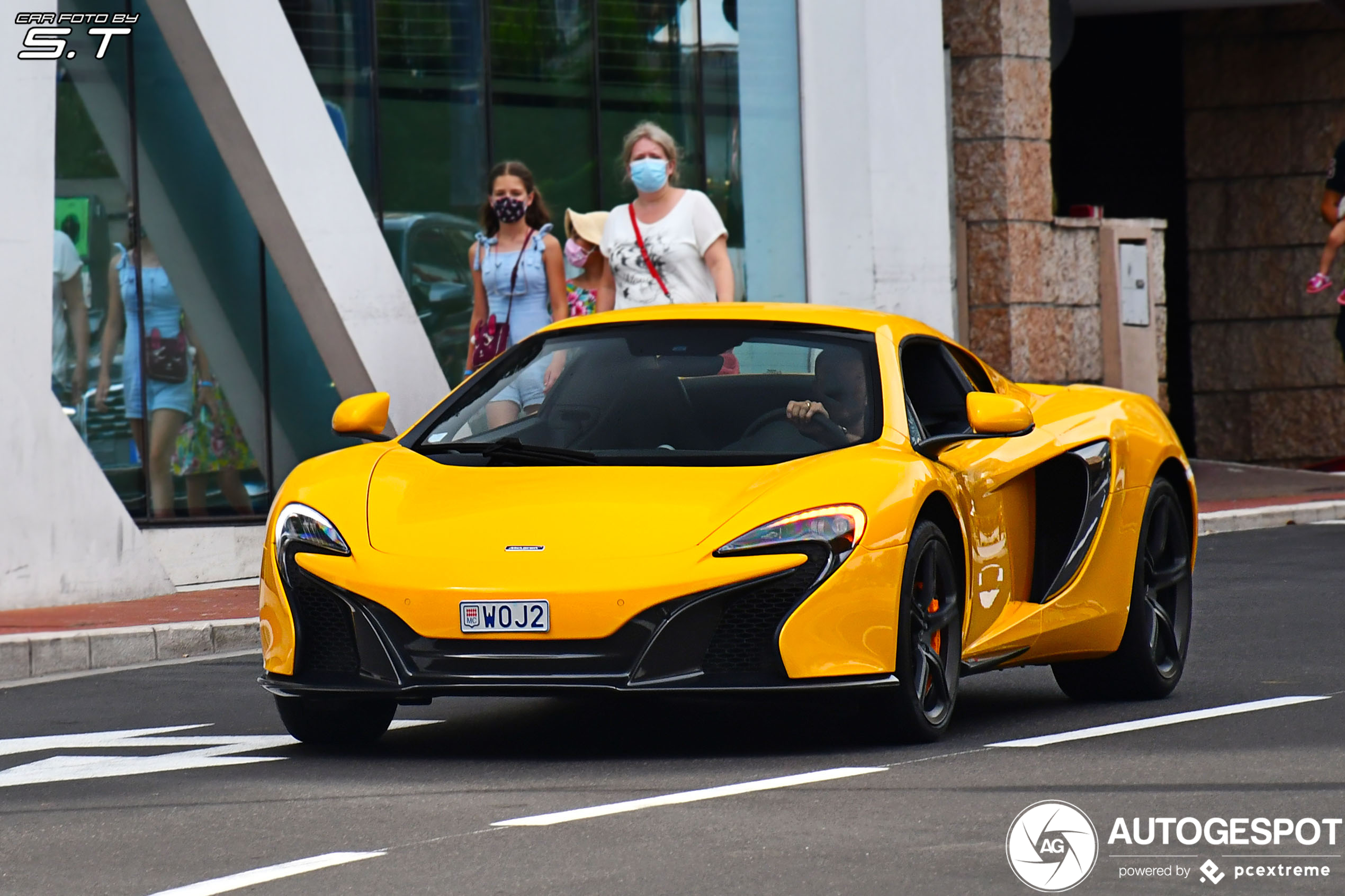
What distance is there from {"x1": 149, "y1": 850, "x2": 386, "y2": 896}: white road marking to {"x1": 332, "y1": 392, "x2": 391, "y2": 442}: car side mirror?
2.49 m

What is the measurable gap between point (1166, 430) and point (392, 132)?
26.2ft

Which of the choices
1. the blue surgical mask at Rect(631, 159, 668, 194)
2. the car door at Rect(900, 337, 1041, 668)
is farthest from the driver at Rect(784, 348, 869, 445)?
the blue surgical mask at Rect(631, 159, 668, 194)

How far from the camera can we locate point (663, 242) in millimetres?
11469

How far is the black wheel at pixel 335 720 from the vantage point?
720cm

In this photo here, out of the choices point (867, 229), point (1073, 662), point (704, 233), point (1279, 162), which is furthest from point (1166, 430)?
point (1279, 162)

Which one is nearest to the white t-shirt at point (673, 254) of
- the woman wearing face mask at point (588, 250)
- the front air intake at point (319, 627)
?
the woman wearing face mask at point (588, 250)

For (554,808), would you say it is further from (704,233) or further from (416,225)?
(416,225)

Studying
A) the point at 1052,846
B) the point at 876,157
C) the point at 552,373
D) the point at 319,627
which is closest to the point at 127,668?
the point at 552,373

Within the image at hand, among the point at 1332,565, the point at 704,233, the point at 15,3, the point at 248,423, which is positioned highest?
the point at 15,3

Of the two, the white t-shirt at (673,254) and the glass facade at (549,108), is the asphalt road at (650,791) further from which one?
the glass facade at (549,108)

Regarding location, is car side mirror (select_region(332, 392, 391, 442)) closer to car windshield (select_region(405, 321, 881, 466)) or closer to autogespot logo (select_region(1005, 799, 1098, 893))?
car windshield (select_region(405, 321, 881, 466))

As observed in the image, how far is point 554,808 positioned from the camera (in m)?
5.91

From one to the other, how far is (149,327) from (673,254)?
4.33 m

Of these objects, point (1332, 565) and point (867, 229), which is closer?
point (1332, 565)
